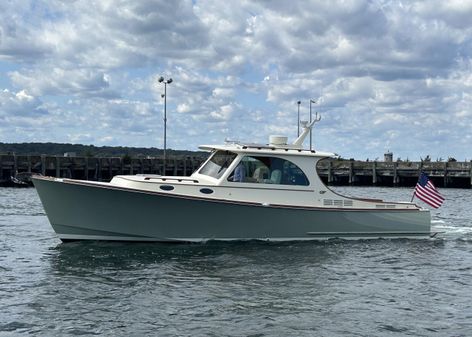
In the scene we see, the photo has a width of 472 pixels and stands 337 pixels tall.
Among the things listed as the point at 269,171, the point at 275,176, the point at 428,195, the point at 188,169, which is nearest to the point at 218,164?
the point at 269,171

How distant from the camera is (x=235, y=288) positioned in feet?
38.0

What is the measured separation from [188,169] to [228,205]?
39.5 m

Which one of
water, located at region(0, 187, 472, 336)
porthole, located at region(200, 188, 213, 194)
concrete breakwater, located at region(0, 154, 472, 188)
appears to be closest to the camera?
water, located at region(0, 187, 472, 336)

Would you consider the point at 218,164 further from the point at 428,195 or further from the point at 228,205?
the point at 428,195

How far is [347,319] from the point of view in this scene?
989cm

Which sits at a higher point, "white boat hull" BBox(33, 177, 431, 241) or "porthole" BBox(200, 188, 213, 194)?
"porthole" BBox(200, 188, 213, 194)

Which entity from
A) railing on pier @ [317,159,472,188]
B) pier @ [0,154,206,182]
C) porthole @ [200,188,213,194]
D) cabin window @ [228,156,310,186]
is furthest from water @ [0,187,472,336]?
railing on pier @ [317,159,472,188]

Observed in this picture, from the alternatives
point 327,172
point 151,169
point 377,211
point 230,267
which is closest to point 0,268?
point 230,267

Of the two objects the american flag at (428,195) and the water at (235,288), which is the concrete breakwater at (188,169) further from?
the american flag at (428,195)

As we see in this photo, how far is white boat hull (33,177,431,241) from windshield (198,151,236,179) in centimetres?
128

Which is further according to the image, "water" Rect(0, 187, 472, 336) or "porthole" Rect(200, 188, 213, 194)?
"porthole" Rect(200, 188, 213, 194)

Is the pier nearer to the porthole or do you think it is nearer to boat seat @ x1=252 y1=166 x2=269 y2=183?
boat seat @ x1=252 y1=166 x2=269 y2=183

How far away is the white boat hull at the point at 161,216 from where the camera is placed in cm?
1524

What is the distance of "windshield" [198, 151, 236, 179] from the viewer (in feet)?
54.2
